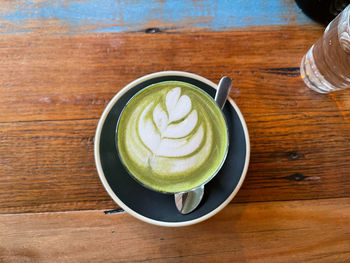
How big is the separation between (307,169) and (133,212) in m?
0.55

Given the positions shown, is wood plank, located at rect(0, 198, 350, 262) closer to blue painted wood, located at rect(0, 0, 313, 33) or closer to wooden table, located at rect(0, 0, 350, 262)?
wooden table, located at rect(0, 0, 350, 262)

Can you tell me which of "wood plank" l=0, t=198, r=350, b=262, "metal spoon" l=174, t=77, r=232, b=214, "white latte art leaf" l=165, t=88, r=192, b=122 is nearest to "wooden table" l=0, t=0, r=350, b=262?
"wood plank" l=0, t=198, r=350, b=262

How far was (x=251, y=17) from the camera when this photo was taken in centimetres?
95

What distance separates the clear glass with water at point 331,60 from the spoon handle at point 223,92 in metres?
0.28

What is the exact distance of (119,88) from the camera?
893 millimetres

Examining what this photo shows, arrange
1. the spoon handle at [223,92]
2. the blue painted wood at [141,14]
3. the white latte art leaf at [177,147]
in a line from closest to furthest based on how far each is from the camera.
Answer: the white latte art leaf at [177,147]
the spoon handle at [223,92]
the blue painted wood at [141,14]

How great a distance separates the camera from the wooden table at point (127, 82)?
83 centimetres

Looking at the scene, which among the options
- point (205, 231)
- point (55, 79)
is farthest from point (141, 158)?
point (55, 79)

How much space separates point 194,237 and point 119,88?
52 centimetres

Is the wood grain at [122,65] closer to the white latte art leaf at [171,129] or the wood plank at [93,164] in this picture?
the wood plank at [93,164]

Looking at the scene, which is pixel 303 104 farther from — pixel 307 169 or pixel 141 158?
pixel 141 158

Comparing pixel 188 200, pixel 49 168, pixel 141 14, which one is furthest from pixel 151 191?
pixel 141 14

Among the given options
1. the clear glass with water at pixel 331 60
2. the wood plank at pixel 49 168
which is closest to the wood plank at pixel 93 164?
the wood plank at pixel 49 168

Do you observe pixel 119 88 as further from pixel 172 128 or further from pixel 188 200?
pixel 188 200
